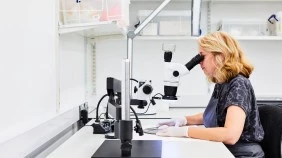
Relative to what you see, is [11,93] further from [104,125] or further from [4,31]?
[104,125]

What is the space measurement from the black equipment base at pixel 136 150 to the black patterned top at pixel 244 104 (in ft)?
1.52

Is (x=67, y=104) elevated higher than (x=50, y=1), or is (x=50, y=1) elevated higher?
(x=50, y=1)

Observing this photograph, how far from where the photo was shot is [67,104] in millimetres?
2139

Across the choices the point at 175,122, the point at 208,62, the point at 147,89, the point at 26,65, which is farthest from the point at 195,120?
the point at 26,65

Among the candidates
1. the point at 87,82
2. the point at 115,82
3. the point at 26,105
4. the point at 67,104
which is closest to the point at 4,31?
the point at 26,105

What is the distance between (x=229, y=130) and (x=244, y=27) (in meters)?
1.63

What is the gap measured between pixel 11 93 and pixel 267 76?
245 cm

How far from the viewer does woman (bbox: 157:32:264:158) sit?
1507 mm

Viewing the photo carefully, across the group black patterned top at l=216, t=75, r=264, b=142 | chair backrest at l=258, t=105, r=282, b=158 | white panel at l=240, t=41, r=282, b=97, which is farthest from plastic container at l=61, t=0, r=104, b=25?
white panel at l=240, t=41, r=282, b=97

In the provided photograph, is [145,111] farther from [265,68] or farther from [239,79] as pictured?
[265,68]

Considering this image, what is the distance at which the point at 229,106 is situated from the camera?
5.11 ft

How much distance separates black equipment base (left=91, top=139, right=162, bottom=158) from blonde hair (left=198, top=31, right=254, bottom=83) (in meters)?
0.58

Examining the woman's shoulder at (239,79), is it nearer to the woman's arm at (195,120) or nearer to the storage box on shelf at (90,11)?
the woman's arm at (195,120)

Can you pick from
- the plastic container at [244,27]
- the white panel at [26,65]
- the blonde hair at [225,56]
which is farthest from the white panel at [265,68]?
the white panel at [26,65]
